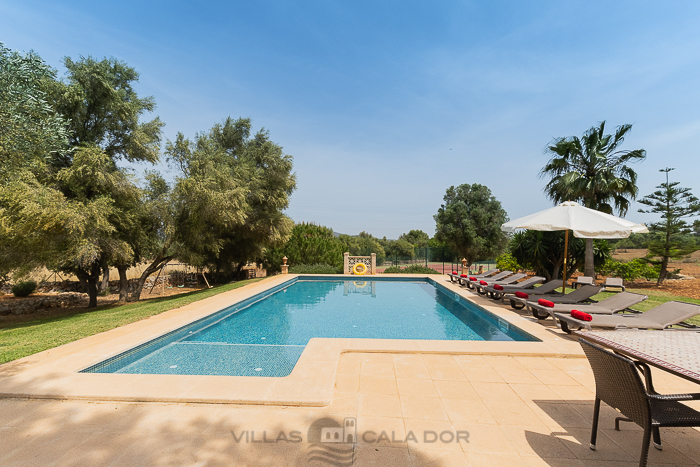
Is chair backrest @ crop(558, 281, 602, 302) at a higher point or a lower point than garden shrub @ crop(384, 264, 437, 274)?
higher

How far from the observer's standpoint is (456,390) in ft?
10.8

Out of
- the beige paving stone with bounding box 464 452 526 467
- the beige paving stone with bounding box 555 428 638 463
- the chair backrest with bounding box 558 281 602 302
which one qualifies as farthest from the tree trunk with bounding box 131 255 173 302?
the chair backrest with bounding box 558 281 602 302

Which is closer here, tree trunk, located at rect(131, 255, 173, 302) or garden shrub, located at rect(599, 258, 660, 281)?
tree trunk, located at rect(131, 255, 173, 302)

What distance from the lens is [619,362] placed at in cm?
192

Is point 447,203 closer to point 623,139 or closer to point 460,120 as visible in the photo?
point 460,120

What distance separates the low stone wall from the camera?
1217 cm

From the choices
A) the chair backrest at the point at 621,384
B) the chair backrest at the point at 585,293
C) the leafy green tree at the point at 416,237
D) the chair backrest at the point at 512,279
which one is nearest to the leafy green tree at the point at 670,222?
the chair backrest at the point at 512,279

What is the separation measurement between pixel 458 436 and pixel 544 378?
6.17 feet

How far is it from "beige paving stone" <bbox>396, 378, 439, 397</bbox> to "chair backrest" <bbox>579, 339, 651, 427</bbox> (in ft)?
4.92

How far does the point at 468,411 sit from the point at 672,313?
4594 mm

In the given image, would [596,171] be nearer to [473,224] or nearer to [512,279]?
[512,279]

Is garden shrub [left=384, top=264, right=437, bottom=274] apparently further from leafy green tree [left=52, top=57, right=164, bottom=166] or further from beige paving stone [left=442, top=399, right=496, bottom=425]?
beige paving stone [left=442, top=399, right=496, bottom=425]

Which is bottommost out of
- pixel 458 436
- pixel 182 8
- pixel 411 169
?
pixel 458 436

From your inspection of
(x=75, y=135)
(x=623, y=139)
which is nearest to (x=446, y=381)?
→ (x=623, y=139)
